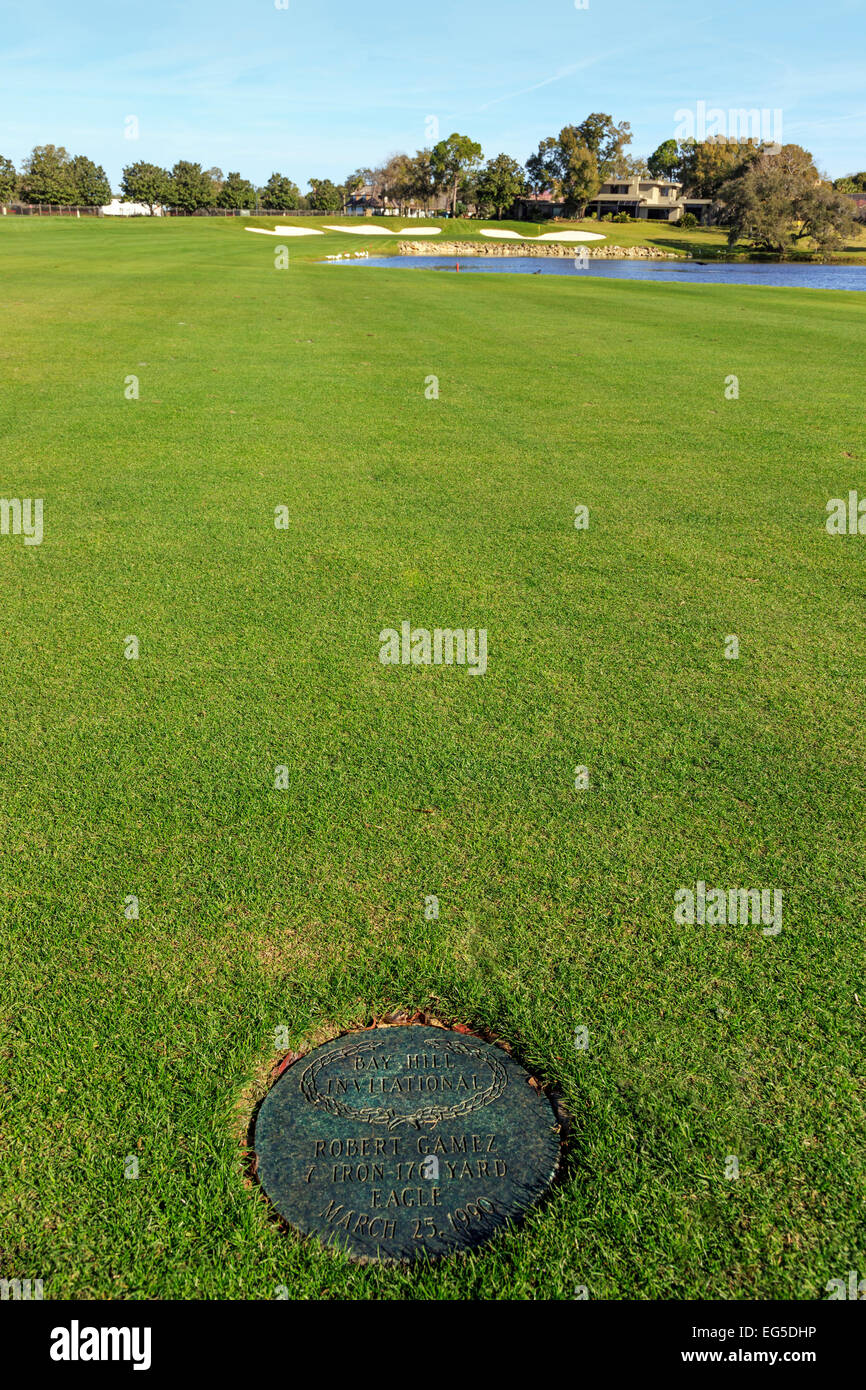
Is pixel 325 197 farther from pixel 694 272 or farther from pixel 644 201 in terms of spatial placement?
pixel 694 272

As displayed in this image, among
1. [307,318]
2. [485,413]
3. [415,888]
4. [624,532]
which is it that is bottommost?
[415,888]

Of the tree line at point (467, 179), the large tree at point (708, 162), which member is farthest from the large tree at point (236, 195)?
the large tree at point (708, 162)

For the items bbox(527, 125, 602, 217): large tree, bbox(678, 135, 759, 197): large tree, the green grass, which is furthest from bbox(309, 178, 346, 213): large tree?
the green grass

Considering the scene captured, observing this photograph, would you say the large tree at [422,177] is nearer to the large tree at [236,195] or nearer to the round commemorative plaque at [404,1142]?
the large tree at [236,195]

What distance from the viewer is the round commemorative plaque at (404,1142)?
2301 mm

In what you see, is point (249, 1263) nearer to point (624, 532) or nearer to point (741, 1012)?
point (741, 1012)

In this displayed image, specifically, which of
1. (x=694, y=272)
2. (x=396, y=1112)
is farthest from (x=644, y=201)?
(x=396, y=1112)

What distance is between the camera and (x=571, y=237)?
72.4 metres

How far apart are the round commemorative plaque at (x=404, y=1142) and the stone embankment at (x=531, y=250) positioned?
2608 inches

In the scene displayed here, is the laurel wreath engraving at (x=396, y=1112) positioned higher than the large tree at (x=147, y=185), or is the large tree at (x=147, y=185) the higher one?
the large tree at (x=147, y=185)

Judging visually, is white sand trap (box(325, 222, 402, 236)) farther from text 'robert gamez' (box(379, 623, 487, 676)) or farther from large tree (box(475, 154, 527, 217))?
text 'robert gamez' (box(379, 623, 487, 676))

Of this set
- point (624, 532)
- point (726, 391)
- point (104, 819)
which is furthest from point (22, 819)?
point (726, 391)

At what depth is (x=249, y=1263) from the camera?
2.16m

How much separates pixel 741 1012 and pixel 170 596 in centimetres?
445
